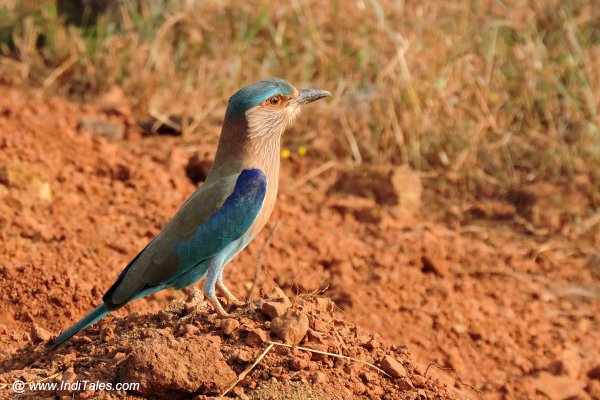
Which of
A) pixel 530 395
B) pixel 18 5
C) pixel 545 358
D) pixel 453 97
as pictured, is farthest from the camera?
pixel 18 5

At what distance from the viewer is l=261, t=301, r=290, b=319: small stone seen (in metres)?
4.48

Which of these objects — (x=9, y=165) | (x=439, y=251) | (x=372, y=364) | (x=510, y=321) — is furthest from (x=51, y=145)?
(x=372, y=364)

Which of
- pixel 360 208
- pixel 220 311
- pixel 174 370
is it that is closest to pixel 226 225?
pixel 220 311

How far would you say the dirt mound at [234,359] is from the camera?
4.15m

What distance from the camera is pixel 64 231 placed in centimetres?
665

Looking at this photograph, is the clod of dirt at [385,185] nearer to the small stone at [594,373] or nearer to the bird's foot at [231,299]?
the small stone at [594,373]

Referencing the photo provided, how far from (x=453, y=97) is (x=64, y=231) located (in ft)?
10.6

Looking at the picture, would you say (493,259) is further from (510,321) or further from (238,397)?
(238,397)

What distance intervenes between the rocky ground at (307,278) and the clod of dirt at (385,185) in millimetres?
15

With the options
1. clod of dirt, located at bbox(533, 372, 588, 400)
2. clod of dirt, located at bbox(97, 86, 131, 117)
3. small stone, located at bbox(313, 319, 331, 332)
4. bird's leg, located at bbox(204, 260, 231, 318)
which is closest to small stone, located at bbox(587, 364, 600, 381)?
clod of dirt, located at bbox(533, 372, 588, 400)

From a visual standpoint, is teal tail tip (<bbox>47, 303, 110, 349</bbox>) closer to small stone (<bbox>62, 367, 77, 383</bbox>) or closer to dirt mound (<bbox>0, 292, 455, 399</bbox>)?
dirt mound (<bbox>0, 292, 455, 399</bbox>)

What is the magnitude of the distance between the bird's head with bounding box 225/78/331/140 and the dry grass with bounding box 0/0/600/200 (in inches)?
104

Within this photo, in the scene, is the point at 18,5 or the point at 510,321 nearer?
the point at 510,321

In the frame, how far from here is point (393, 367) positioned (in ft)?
14.5
